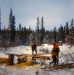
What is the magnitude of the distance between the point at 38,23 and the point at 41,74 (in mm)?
103066

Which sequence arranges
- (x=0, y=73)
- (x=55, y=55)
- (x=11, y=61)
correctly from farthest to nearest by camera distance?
1. (x=11, y=61)
2. (x=55, y=55)
3. (x=0, y=73)

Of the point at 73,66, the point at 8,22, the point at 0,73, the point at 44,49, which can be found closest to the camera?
the point at 0,73

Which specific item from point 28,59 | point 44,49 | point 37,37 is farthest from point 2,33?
point 28,59

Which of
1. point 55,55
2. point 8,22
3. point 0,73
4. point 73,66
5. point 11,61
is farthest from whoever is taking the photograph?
point 8,22

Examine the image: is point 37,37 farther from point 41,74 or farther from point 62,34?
point 41,74

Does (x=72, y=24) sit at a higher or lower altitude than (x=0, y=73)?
higher

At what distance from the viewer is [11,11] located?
4269 inches

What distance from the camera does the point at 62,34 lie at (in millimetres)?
117688

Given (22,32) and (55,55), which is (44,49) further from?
(22,32)

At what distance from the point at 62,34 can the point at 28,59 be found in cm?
9021

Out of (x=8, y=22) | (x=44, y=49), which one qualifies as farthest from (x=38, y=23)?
(x=44, y=49)

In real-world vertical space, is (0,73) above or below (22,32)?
below

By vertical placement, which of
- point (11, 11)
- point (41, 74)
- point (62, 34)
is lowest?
point (41, 74)

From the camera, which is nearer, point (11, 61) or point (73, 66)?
point (73, 66)
